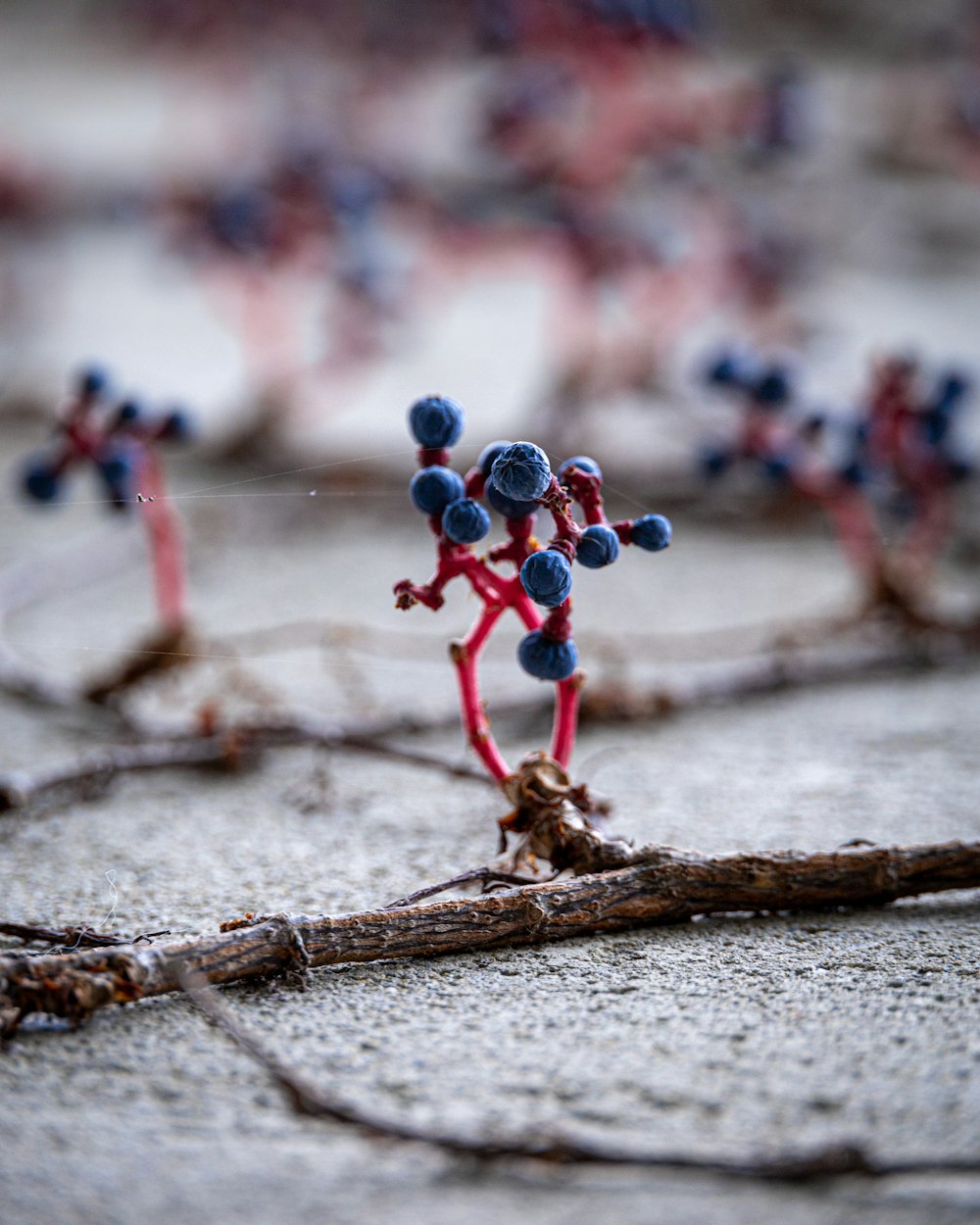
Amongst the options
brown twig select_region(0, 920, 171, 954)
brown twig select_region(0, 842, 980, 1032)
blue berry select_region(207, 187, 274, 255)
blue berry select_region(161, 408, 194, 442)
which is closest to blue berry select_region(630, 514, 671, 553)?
brown twig select_region(0, 842, 980, 1032)

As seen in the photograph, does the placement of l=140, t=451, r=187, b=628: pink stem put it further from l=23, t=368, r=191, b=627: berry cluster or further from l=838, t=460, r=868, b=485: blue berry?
l=838, t=460, r=868, b=485: blue berry

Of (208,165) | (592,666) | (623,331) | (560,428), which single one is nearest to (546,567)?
(592,666)

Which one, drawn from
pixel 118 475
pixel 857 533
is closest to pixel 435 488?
pixel 118 475

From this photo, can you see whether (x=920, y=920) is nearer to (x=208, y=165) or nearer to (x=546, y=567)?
(x=546, y=567)

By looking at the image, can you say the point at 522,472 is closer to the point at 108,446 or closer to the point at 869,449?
the point at 108,446

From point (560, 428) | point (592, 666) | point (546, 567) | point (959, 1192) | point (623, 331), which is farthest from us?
point (623, 331)

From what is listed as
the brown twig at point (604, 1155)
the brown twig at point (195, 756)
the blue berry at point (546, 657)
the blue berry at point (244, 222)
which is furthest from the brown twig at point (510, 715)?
the blue berry at point (244, 222)
